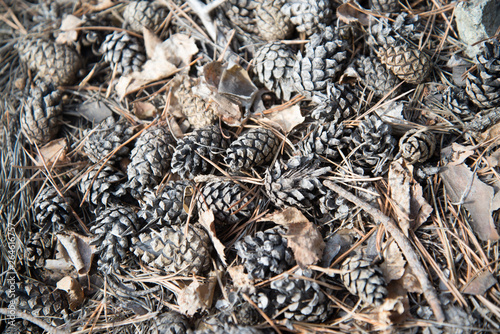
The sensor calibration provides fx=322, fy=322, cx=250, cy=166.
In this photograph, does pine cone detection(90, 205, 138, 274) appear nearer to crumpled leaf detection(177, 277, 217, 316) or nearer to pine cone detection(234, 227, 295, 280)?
crumpled leaf detection(177, 277, 217, 316)

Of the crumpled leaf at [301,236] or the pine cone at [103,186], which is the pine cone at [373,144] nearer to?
the crumpled leaf at [301,236]

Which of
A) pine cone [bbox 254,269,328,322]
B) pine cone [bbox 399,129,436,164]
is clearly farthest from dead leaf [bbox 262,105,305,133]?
pine cone [bbox 254,269,328,322]

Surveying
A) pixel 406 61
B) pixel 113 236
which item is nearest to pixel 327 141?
pixel 406 61

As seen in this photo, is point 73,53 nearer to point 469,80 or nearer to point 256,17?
point 256,17

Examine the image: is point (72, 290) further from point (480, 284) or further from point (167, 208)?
point (480, 284)

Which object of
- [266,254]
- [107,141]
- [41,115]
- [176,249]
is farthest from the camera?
[41,115]

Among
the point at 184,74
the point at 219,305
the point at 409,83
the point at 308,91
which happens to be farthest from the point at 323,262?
the point at 184,74
